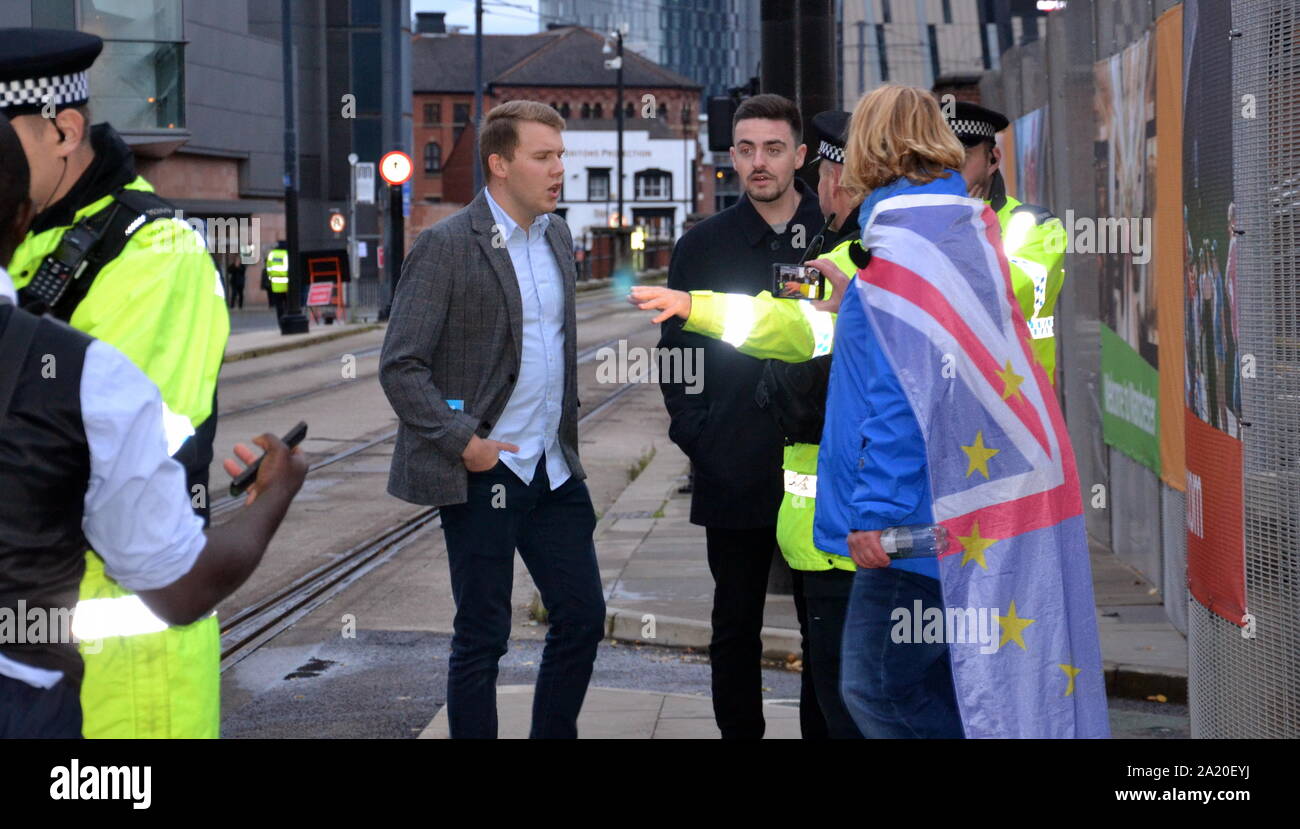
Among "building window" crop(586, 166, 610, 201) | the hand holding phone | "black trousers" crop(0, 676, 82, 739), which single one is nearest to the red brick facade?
"building window" crop(586, 166, 610, 201)

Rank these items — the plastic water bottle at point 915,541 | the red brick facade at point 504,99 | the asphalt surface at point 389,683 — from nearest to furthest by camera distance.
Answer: the plastic water bottle at point 915,541, the asphalt surface at point 389,683, the red brick facade at point 504,99

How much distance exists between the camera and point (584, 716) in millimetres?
6277

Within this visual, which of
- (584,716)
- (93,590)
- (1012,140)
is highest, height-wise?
(1012,140)

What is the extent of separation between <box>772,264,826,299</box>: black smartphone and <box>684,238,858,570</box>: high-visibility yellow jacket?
1.8 inches

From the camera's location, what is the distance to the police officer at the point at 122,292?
2.69 metres

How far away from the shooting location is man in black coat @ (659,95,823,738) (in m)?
5.18

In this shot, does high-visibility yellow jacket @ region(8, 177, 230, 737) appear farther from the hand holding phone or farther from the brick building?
the brick building

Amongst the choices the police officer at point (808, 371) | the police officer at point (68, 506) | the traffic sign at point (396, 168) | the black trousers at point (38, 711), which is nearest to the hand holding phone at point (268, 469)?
the police officer at point (68, 506)

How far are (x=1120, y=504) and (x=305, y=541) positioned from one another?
5.03m

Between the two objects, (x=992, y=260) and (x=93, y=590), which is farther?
(x=992, y=260)

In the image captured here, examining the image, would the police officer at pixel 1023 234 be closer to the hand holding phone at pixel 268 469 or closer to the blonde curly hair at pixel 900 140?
the blonde curly hair at pixel 900 140

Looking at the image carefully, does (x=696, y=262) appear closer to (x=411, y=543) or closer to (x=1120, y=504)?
(x=1120, y=504)
